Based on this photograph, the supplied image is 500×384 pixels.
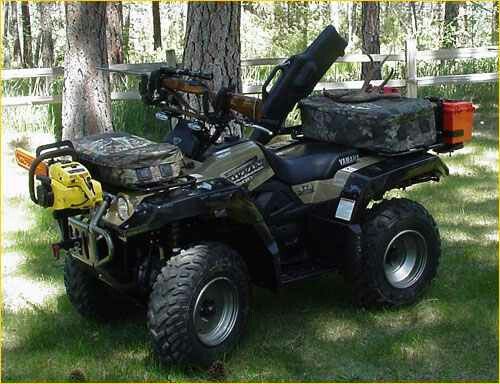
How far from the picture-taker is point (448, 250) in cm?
630

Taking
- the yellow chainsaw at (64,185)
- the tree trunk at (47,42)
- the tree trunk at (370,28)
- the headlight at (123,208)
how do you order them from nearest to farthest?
the yellow chainsaw at (64,185) < the headlight at (123,208) < the tree trunk at (370,28) < the tree trunk at (47,42)

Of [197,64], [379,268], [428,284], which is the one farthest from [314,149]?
[197,64]

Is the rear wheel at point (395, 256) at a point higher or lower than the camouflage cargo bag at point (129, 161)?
lower

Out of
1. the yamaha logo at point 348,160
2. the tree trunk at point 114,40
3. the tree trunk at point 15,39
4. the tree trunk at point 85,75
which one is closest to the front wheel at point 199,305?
the yamaha logo at point 348,160

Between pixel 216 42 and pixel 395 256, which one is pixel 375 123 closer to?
pixel 395 256

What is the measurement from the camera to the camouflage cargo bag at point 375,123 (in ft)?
15.8

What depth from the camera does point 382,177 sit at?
4.86m

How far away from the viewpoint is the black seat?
4.78 m

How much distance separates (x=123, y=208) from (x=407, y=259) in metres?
2.26

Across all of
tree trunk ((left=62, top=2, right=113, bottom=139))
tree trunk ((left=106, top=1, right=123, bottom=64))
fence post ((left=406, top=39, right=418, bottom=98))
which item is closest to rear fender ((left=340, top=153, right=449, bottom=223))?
tree trunk ((left=62, top=2, right=113, bottom=139))

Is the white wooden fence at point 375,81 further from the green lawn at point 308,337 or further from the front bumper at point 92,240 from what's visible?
the front bumper at point 92,240

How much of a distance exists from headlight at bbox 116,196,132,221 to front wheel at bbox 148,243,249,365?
1.26 feet

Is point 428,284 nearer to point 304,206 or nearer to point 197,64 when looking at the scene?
point 304,206

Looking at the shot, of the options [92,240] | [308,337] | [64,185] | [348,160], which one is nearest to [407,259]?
[348,160]
